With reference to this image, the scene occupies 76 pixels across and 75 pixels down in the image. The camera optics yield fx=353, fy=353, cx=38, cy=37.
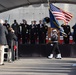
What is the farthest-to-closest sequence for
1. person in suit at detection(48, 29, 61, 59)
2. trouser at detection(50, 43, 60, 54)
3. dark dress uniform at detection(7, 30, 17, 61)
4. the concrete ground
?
1. trouser at detection(50, 43, 60, 54)
2. person in suit at detection(48, 29, 61, 59)
3. dark dress uniform at detection(7, 30, 17, 61)
4. the concrete ground

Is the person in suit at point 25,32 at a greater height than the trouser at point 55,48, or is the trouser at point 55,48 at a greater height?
the person in suit at point 25,32

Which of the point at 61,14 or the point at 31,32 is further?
the point at 31,32

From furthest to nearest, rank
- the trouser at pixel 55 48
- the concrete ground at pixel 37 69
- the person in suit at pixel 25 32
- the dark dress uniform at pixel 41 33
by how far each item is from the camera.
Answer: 1. the person in suit at pixel 25 32
2. the dark dress uniform at pixel 41 33
3. the trouser at pixel 55 48
4. the concrete ground at pixel 37 69

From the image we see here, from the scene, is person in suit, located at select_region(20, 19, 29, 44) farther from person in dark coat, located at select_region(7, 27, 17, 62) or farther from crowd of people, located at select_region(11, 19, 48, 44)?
person in dark coat, located at select_region(7, 27, 17, 62)

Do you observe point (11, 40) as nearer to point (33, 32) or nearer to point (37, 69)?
point (37, 69)

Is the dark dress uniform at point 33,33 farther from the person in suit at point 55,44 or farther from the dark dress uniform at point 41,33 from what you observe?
the person in suit at point 55,44

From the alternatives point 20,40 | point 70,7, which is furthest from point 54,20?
point 70,7

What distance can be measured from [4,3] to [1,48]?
4.87 metres

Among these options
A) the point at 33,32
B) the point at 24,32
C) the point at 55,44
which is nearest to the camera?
the point at 55,44

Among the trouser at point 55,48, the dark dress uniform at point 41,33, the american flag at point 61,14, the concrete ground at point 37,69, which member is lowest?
the concrete ground at point 37,69

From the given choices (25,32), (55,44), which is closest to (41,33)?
(25,32)

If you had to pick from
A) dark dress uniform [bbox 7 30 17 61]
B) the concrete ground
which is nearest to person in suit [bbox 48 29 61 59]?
dark dress uniform [bbox 7 30 17 61]

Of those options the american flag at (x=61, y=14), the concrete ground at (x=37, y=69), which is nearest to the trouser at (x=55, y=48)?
the american flag at (x=61, y=14)

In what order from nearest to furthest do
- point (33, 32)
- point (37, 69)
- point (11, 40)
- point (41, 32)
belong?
point (37, 69) < point (11, 40) < point (41, 32) < point (33, 32)
